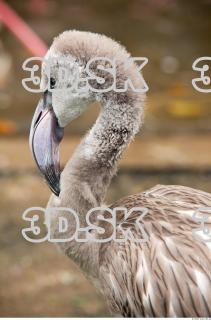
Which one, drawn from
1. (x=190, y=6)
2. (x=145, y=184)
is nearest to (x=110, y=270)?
(x=145, y=184)

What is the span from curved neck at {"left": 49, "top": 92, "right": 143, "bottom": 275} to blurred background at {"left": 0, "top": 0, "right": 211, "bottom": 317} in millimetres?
660

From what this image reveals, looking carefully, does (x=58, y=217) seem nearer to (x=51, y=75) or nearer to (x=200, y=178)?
(x=51, y=75)

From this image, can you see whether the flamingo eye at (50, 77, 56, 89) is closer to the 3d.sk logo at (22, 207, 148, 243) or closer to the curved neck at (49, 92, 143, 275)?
the curved neck at (49, 92, 143, 275)

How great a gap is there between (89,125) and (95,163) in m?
1.39

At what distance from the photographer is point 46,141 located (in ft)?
6.09

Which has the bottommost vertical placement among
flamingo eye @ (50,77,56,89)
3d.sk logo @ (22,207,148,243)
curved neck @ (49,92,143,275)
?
3d.sk logo @ (22,207,148,243)

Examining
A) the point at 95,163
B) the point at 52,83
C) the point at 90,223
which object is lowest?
the point at 90,223

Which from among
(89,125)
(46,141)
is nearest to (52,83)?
(46,141)

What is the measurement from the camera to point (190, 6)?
3.72 metres

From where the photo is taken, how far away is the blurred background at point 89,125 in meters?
2.67

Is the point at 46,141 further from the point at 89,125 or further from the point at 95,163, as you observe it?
the point at 89,125

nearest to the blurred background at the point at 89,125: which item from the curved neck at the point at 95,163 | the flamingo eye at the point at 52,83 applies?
the curved neck at the point at 95,163

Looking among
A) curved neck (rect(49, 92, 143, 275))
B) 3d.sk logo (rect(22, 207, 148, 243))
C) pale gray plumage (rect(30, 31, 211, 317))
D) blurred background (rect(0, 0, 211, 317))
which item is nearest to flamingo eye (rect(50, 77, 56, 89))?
pale gray plumage (rect(30, 31, 211, 317))

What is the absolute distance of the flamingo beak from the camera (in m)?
1.85
